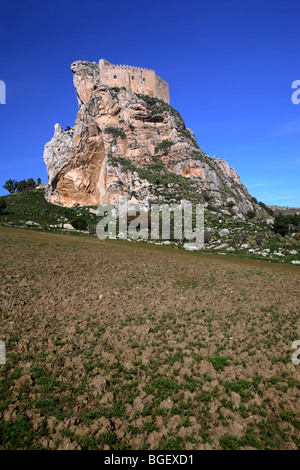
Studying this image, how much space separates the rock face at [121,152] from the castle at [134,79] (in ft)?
6.57

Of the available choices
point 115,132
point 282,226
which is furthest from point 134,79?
point 282,226

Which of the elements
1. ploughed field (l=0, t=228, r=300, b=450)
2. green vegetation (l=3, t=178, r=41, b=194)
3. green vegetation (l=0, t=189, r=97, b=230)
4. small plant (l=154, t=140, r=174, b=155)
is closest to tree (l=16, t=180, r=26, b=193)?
green vegetation (l=3, t=178, r=41, b=194)

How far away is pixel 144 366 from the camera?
26.5ft

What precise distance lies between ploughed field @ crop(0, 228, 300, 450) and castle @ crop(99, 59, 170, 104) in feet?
199

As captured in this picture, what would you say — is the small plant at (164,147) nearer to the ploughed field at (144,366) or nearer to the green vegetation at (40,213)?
the green vegetation at (40,213)

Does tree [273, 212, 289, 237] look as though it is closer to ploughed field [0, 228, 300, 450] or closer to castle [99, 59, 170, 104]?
ploughed field [0, 228, 300, 450]

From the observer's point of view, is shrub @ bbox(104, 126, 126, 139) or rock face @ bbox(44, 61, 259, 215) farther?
shrub @ bbox(104, 126, 126, 139)

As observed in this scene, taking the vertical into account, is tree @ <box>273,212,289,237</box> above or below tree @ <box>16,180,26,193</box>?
below

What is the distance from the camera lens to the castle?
60.2 meters

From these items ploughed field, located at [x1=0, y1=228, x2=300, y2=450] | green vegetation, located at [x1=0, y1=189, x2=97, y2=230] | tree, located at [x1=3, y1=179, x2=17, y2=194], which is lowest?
ploughed field, located at [x1=0, y1=228, x2=300, y2=450]

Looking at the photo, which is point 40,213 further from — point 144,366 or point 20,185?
point 20,185

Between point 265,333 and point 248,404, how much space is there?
4083 mm
